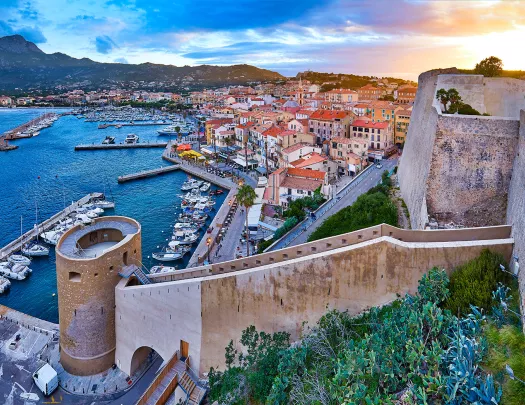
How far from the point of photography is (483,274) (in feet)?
35.7

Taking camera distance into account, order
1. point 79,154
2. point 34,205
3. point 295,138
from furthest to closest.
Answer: point 79,154 → point 295,138 → point 34,205

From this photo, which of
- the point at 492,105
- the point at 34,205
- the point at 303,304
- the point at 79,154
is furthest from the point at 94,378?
the point at 79,154

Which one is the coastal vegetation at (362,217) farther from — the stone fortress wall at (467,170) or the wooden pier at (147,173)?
the wooden pier at (147,173)

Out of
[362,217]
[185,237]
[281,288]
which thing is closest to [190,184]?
[185,237]

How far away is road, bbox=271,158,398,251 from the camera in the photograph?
77.7 feet

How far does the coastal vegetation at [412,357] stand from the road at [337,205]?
10.6 meters

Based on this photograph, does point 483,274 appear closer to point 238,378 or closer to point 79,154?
point 238,378

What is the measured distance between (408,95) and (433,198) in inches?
2224

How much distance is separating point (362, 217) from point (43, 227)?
25607 millimetres

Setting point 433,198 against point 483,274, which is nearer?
point 483,274

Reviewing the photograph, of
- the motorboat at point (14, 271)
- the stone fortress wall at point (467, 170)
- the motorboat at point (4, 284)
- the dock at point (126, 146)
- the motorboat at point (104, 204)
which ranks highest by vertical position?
the stone fortress wall at point (467, 170)

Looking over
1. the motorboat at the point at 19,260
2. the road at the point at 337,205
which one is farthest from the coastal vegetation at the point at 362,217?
the motorboat at the point at 19,260

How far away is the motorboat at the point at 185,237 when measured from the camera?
100ft

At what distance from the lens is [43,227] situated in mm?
33938
